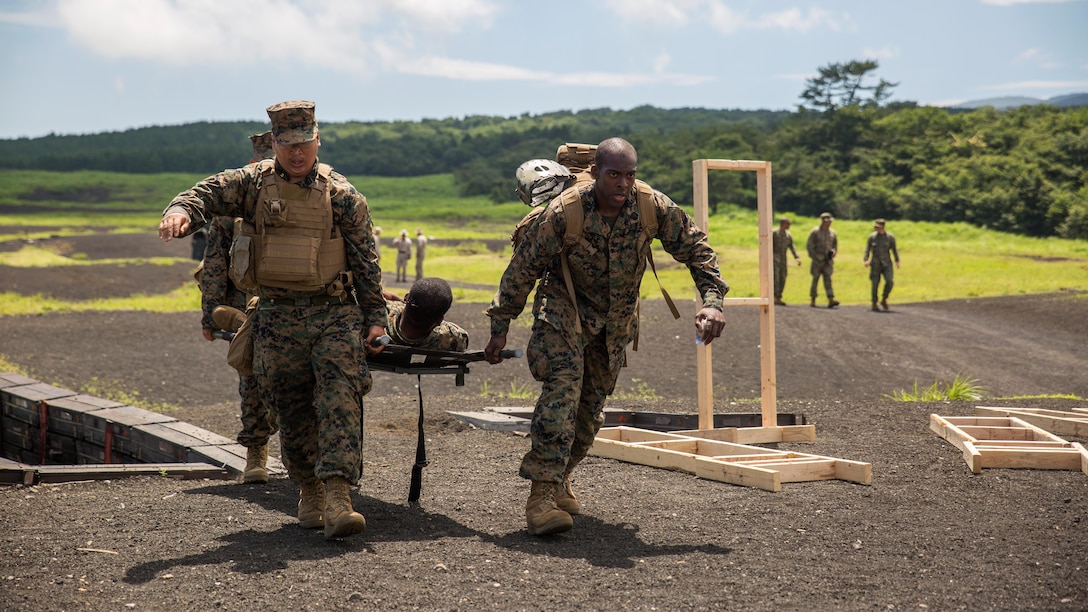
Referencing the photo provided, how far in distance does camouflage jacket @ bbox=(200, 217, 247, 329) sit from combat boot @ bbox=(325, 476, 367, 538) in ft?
7.40

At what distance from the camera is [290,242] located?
19.7ft

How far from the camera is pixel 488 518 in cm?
674

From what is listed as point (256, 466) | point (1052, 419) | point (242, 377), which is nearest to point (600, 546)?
point (256, 466)

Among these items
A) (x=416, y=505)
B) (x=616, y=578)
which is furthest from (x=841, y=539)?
(x=416, y=505)

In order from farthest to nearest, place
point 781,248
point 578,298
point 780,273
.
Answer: point 780,273, point 781,248, point 578,298

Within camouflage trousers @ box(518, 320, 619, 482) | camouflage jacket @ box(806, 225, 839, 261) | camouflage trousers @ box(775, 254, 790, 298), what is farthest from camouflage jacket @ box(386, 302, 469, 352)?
camouflage trousers @ box(775, 254, 790, 298)

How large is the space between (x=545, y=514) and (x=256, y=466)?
263 centimetres

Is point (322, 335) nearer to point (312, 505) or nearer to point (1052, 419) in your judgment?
point (312, 505)

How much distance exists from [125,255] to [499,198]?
239 feet

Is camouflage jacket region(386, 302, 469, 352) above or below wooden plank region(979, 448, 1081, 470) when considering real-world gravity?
above

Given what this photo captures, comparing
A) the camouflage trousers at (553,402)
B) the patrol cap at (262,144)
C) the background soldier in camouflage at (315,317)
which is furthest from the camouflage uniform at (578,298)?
A: the patrol cap at (262,144)

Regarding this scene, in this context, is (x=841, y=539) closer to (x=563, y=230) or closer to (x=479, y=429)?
(x=563, y=230)

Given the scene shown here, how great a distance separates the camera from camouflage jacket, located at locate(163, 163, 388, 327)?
6.08m

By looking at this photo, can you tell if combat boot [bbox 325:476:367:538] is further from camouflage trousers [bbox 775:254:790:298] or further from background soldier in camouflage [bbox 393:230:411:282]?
background soldier in camouflage [bbox 393:230:411:282]
